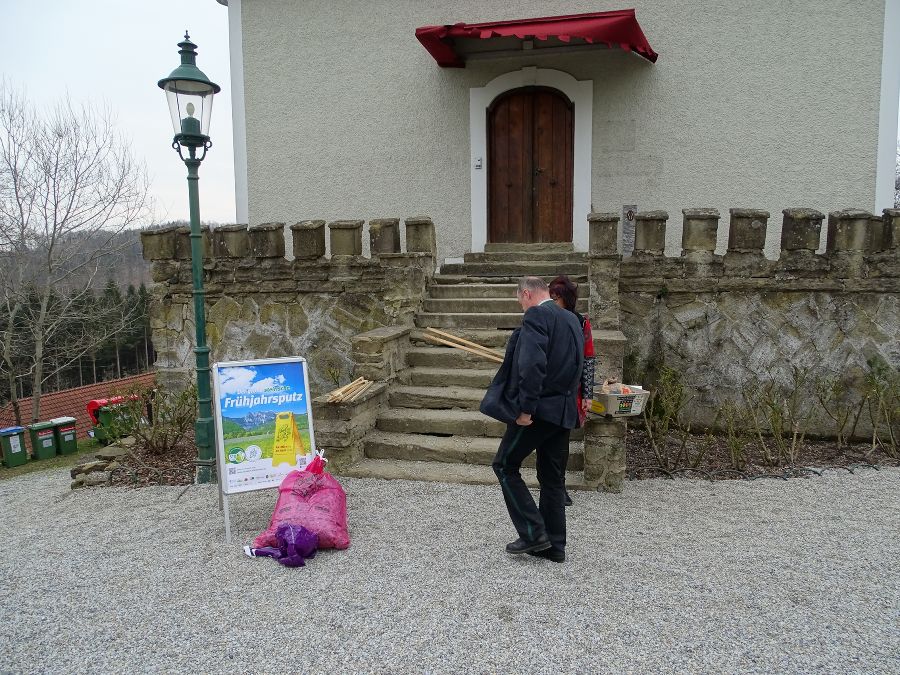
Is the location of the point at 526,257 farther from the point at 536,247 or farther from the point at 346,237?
the point at 346,237

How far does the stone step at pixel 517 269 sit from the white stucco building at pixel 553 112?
1.25 meters

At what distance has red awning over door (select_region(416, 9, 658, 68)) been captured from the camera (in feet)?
26.1

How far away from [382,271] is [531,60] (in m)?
4.01

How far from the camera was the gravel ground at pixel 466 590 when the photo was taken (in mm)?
3188

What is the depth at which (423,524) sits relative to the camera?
4793 mm

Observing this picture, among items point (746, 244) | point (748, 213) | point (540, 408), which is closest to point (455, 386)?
point (540, 408)

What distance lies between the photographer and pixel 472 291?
804 cm

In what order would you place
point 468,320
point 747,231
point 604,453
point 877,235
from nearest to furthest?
point 604,453 → point 877,235 → point 747,231 → point 468,320

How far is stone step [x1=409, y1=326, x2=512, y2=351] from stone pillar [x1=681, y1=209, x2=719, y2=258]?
227cm

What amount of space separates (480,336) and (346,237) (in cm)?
213

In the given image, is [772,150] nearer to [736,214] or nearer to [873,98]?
[873,98]

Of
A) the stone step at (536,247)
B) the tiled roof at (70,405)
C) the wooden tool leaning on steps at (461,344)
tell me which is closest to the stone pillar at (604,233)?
the wooden tool leaning on steps at (461,344)

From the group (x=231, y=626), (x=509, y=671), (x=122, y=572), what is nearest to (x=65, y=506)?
(x=122, y=572)

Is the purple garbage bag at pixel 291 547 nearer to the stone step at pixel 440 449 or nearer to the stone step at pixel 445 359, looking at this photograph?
→ the stone step at pixel 440 449
